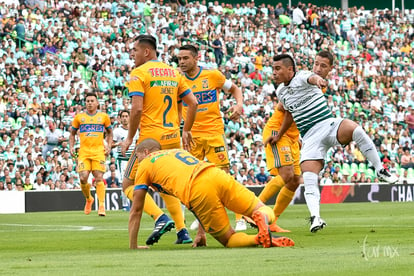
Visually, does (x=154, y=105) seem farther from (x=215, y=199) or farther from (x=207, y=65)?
(x=207, y=65)

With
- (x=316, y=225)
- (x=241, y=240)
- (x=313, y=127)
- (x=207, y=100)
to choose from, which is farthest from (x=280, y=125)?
(x=241, y=240)

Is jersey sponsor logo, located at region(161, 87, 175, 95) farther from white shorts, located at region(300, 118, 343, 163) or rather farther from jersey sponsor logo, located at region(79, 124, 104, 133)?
jersey sponsor logo, located at region(79, 124, 104, 133)

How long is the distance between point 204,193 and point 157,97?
235 cm

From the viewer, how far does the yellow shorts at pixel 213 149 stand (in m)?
14.1

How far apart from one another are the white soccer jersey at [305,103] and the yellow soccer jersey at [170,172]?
3617 millimetres

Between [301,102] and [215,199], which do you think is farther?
[301,102]

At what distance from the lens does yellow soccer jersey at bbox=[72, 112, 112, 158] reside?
21.1 metres

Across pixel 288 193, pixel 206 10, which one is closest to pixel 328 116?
pixel 288 193

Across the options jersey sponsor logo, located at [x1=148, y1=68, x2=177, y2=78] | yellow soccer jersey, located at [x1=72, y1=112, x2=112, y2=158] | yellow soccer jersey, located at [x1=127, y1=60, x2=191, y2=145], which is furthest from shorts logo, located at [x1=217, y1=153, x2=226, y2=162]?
yellow soccer jersey, located at [x1=72, y1=112, x2=112, y2=158]

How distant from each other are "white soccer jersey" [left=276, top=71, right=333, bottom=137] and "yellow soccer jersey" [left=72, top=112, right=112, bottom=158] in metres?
8.79

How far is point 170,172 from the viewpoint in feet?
30.3

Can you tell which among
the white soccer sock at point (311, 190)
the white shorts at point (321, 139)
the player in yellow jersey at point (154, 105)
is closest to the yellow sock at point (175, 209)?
the player in yellow jersey at point (154, 105)

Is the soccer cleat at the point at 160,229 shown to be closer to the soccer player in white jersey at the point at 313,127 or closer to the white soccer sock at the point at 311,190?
the soccer player in white jersey at the point at 313,127

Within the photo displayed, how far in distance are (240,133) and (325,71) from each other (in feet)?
65.4
